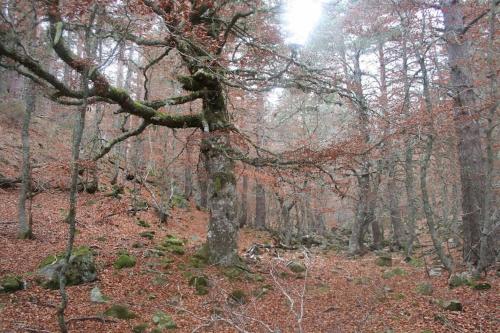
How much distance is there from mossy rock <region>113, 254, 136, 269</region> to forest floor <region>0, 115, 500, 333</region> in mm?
114

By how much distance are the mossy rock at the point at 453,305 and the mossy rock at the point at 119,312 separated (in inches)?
205

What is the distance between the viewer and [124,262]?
332 inches

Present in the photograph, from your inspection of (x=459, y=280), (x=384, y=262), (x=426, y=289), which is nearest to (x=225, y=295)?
(x=426, y=289)

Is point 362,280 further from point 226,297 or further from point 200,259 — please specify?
point 200,259

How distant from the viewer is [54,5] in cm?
550

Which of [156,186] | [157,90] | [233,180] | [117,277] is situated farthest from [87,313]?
[157,90]

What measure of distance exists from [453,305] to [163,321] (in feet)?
15.8

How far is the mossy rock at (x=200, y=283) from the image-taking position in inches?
304

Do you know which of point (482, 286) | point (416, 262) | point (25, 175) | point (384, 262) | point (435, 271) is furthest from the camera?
point (384, 262)

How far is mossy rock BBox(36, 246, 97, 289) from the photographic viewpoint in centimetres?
708

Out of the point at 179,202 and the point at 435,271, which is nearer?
the point at 435,271

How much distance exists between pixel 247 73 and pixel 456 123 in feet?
16.3

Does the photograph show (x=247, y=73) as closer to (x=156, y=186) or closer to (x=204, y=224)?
(x=204, y=224)

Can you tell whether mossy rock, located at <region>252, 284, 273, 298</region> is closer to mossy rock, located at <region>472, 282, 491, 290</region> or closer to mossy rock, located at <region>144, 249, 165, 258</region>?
mossy rock, located at <region>144, 249, 165, 258</region>
